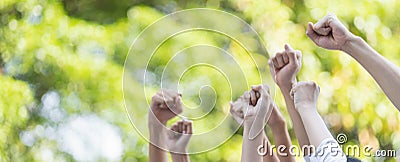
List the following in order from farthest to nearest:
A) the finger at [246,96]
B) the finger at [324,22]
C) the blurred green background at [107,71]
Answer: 1. the blurred green background at [107,71]
2. the finger at [246,96]
3. the finger at [324,22]

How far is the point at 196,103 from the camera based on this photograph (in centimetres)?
107

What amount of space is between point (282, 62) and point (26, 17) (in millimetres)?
939

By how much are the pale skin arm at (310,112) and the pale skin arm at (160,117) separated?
22 cm

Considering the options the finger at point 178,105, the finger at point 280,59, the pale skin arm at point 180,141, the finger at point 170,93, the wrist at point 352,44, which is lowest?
the pale skin arm at point 180,141

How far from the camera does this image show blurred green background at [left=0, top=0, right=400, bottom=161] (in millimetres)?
1564

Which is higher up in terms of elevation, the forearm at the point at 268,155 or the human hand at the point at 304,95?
the human hand at the point at 304,95

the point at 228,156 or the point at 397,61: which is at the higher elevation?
the point at 397,61

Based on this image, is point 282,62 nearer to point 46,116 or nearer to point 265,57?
point 265,57

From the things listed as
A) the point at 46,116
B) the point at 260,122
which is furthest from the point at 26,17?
the point at 260,122

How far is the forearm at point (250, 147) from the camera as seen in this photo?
0.84 metres

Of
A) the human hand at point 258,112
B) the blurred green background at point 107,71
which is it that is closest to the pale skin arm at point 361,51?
the human hand at point 258,112

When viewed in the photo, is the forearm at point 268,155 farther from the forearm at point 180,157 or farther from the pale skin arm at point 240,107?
the forearm at point 180,157

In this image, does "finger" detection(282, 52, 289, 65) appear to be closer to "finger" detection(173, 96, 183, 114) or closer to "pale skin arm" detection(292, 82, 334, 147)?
"pale skin arm" detection(292, 82, 334, 147)

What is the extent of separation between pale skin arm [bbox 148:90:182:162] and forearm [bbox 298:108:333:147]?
0.81ft
